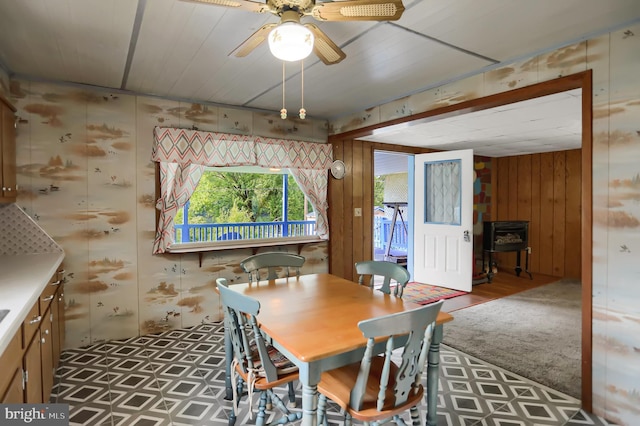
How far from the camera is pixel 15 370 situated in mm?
1438

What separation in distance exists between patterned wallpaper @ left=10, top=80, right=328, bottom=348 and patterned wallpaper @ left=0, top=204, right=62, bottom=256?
18 centimetres

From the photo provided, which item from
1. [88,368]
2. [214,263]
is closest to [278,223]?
[214,263]

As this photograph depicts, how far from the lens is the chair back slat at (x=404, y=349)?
1428 mm

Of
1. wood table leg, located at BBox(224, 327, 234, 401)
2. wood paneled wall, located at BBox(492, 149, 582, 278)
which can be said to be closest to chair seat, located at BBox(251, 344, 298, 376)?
wood table leg, located at BBox(224, 327, 234, 401)

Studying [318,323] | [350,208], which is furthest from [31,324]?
[350,208]

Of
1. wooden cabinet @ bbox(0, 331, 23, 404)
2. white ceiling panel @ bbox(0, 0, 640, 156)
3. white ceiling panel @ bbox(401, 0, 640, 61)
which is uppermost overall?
white ceiling panel @ bbox(0, 0, 640, 156)

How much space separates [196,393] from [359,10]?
2.54m

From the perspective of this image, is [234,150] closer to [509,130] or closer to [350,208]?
[350,208]

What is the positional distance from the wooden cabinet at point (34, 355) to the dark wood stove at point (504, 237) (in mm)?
5771

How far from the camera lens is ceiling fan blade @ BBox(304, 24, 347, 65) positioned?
1715mm

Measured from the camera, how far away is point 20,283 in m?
1.88

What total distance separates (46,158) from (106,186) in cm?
50

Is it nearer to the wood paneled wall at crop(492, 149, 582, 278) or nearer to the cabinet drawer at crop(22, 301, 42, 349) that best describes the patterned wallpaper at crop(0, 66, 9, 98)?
the cabinet drawer at crop(22, 301, 42, 349)

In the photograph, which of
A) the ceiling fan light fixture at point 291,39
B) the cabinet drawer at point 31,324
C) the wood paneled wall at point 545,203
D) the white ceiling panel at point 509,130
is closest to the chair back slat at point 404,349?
the ceiling fan light fixture at point 291,39
